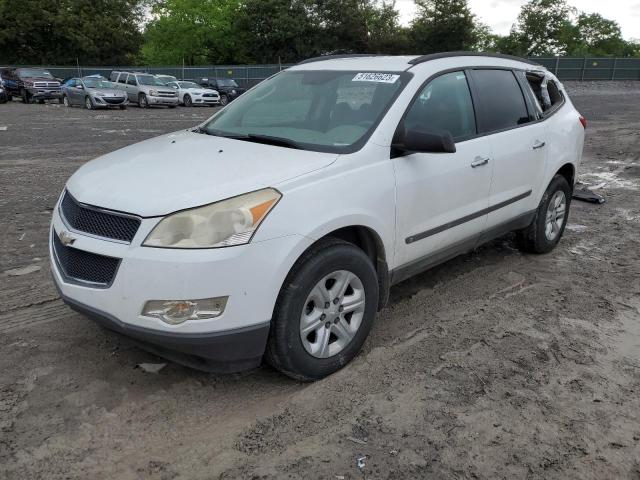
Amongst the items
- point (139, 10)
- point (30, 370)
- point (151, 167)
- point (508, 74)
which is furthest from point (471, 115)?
point (139, 10)

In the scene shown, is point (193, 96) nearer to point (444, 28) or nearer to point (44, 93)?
point (44, 93)

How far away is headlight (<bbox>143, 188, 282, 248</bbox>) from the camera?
271 centimetres

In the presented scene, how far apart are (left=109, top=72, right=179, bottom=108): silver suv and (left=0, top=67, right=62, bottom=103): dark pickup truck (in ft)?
13.3

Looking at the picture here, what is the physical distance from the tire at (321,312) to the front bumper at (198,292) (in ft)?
0.32

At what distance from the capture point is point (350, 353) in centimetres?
337

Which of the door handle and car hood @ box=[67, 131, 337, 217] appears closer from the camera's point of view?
car hood @ box=[67, 131, 337, 217]

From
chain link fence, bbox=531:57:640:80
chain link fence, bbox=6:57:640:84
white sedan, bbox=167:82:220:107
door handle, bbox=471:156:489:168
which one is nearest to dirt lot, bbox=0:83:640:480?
door handle, bbox=471:156:489:168

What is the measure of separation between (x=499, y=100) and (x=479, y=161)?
2.55ft

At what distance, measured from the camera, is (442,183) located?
3.82m

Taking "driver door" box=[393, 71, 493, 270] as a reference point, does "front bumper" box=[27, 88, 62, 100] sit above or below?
above

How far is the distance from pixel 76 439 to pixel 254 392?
94cm

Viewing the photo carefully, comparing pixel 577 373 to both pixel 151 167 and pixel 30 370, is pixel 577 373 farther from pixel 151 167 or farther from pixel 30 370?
pixel 30 370

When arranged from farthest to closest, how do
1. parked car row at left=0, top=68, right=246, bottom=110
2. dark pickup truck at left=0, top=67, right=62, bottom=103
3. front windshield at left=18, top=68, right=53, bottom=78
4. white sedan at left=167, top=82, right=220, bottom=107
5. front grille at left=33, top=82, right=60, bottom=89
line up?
1. front windshield at left=18, top=68, right=53, bottom=78
2. dark pickup truck at left=0, top=67, right=62, bottom=103
3. front grille at left=33, top=82, right=60, bottom=89
4. white sedan at left=167, top=82, right=220, bottom=107
5. parked car row at left=0, top=68, right=246, bottom=110

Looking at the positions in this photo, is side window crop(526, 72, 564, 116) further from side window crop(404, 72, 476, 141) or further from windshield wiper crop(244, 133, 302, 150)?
windshield wiper crop(244, 133, 302, 150)
